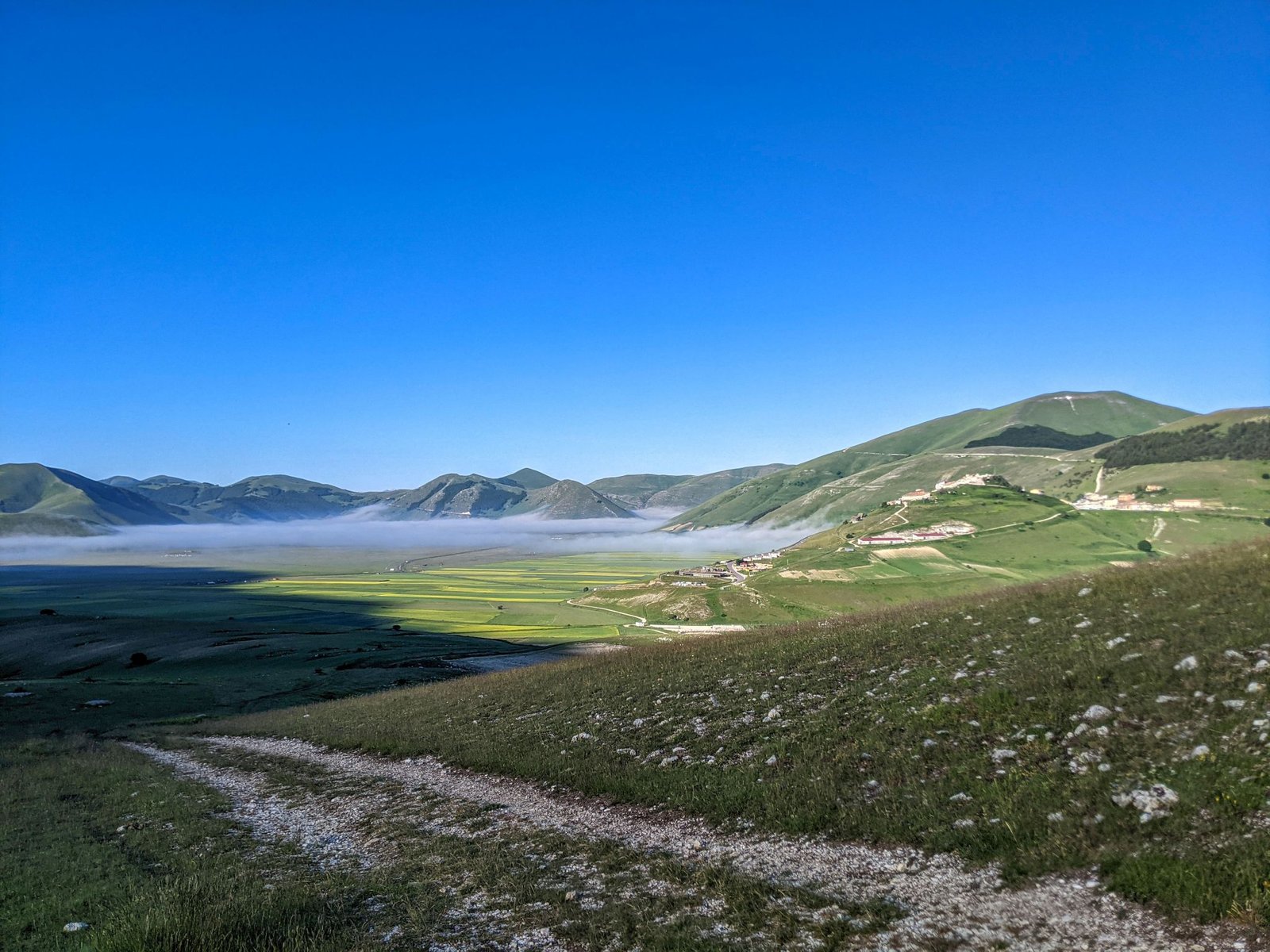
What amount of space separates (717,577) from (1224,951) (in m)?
165

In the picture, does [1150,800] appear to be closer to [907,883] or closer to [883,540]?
[907,883]

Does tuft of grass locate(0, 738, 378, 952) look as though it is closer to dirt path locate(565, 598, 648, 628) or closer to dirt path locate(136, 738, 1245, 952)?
dirt path locate(136, 738, 1245, 952)

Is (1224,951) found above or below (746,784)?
above

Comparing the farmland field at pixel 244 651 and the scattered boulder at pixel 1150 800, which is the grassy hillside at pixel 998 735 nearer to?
the scattered boulder at pixel 1150 800

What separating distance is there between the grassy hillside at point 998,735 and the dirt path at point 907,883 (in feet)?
1.76

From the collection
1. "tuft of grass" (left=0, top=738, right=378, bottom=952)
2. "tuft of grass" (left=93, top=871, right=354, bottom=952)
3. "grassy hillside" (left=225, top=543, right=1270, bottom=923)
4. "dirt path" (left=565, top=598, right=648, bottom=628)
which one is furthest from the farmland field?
"tuft of grass" (left=93, top=871, right=354, bottom=952)

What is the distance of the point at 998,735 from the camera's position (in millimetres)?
15898

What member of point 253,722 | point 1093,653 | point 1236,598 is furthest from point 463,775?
point 253,722

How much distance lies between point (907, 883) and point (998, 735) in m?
6.13

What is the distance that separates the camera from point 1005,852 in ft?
38.2

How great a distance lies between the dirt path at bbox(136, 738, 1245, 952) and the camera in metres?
9.22

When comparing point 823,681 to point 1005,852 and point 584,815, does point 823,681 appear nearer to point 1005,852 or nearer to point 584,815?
point 584,815

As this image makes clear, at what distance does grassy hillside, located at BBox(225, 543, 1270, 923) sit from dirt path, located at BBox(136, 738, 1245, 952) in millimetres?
537

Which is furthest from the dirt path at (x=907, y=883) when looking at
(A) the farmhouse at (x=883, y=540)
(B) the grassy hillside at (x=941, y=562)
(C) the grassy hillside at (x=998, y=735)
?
(A) the farmhouse at (x=883, y=540)
